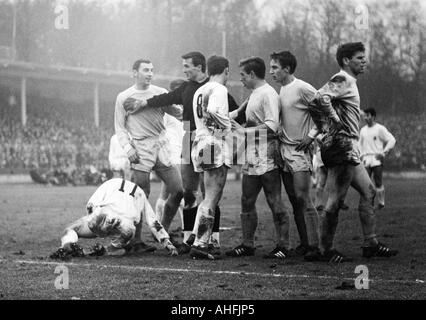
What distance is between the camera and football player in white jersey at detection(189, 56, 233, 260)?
329 inches

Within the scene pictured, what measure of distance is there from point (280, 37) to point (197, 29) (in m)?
18.2

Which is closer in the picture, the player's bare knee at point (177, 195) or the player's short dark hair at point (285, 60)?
the player's short dark hair at point (285, 60)

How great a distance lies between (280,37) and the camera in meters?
19.5

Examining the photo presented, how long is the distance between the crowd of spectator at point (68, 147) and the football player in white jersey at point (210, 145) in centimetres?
1395

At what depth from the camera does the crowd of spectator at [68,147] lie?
2756cm

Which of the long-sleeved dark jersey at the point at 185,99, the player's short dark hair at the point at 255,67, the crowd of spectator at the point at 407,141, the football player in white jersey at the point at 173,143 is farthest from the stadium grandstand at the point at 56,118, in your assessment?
the player's short dark hair at the point at 255,67

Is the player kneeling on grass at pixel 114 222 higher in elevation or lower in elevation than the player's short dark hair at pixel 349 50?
lower

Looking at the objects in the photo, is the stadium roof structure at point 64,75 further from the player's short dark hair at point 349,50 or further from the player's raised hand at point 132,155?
the player's short dark hair at point 349,50

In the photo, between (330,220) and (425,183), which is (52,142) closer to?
(425,183)

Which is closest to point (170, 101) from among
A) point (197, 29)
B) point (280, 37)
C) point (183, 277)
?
point (183, 277)

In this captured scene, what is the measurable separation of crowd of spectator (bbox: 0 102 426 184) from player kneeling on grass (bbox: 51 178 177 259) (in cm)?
1421

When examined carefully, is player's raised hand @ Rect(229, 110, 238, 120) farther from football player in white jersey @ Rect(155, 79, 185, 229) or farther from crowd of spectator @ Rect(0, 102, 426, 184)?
crowd of spectator @ Rect(0, 102, 426, 184)

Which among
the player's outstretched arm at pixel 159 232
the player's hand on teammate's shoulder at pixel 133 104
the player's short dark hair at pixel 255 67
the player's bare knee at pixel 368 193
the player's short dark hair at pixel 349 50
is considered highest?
the player's short dark hair at pixel 349 50

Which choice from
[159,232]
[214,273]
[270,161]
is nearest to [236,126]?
[270,161]
